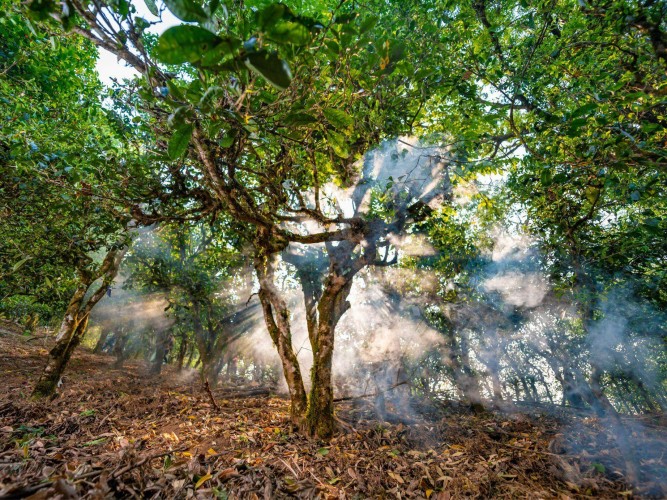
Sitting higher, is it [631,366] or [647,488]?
[631,366]

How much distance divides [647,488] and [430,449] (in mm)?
2506

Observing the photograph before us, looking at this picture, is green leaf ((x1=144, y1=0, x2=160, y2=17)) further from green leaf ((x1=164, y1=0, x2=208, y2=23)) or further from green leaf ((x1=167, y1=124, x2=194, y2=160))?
green leaf ((x1=164, y1=0, x2=208, y2=23))

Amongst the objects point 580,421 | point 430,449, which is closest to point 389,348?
point 580,421

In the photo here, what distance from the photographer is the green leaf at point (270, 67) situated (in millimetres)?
789

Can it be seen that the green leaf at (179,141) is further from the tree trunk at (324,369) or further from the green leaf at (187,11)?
the tree trunk at (324,369)

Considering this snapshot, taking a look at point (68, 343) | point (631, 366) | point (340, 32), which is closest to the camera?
point (340, 32)

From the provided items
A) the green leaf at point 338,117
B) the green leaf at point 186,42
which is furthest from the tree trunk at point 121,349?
the green leaf at point 186,42

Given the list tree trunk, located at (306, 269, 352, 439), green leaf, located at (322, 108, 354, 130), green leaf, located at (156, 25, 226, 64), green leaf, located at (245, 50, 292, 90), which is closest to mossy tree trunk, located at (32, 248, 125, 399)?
tree trunk, located at (306, 269, 352, 439)

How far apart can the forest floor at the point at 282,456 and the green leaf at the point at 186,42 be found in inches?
91.8

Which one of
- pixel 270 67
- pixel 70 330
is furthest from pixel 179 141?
pixel 70 330

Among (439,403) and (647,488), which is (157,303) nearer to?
(439,403)

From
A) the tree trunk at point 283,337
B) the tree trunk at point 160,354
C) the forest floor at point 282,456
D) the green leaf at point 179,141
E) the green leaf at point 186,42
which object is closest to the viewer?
the green leaf at point 186,42

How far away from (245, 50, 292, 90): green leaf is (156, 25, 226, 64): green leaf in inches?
3.4

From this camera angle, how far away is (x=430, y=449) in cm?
468
